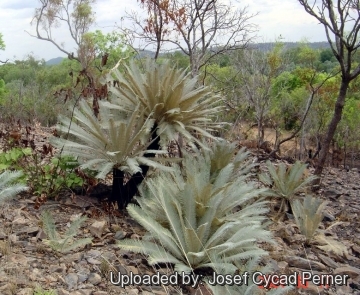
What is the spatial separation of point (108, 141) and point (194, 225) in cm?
107

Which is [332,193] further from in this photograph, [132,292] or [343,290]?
[132,292]

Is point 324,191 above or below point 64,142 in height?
below

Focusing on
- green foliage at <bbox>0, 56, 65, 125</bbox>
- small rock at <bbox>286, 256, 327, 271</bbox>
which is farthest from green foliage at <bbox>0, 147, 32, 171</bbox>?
green foliage at <bbox>0, 56, 65, 125</bbox>

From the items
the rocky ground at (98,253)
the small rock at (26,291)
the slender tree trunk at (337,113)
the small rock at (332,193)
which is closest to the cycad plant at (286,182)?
the rocky ground at (98,253)

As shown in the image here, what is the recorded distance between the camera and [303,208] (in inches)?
183

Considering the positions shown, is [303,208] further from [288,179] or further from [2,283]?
[2,283]

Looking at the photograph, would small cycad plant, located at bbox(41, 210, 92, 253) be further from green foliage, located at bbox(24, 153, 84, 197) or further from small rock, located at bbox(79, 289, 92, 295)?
green foliage, located at bbox(24, 153, 84, 197)

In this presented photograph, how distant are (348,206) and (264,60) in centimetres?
629

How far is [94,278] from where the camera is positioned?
9.46ft

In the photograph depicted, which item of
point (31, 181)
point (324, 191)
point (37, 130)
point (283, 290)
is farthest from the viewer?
point (37, 130)

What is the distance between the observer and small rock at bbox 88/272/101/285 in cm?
284

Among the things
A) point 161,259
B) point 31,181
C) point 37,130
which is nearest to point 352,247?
point 161,259

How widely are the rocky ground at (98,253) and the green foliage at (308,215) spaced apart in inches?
3.8

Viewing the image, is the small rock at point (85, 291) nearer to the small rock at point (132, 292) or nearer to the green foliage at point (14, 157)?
the small rock at point (132, 292)
